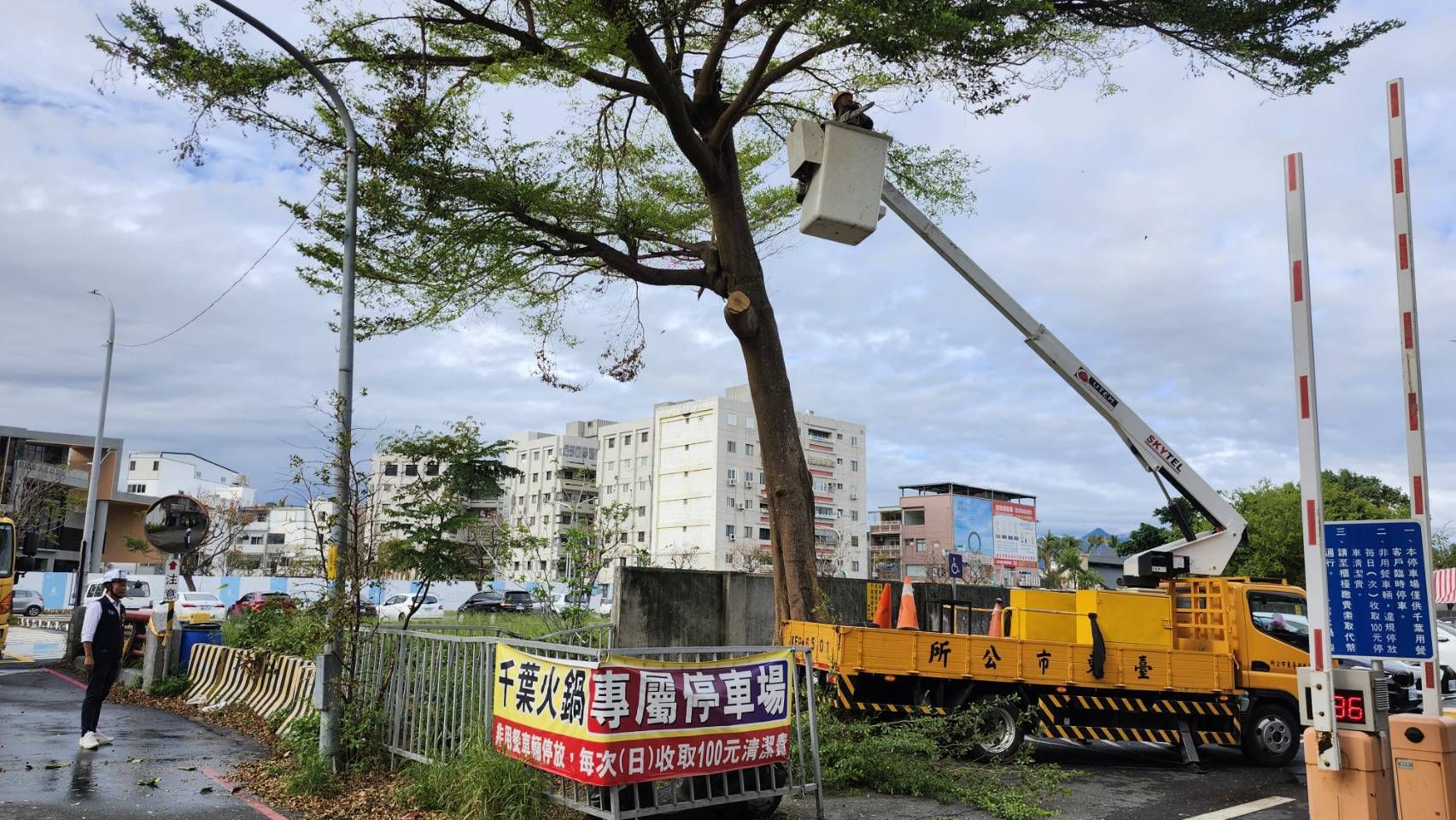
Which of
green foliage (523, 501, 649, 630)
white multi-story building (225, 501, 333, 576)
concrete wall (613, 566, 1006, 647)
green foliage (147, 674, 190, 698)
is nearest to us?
white multi-story building (225, 501, 333, 576)

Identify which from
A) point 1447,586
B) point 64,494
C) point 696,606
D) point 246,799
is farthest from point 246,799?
point 64,494

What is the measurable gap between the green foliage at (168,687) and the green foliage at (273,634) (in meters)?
0.90

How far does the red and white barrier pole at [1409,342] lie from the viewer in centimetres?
603

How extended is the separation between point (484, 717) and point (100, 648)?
5.83 meters

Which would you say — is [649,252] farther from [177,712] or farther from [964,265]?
[177,712]

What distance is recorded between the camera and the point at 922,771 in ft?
31.2

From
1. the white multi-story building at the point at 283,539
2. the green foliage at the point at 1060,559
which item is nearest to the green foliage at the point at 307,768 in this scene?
the white multi-story building at the point at 283,539

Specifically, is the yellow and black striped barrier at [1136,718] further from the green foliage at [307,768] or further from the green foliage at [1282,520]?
the green foliage at [1282,520]

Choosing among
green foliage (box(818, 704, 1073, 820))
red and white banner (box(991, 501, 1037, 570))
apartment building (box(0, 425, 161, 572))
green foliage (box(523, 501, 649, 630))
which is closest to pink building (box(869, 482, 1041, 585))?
red and white banner (box(991, 501, 1037, 570))

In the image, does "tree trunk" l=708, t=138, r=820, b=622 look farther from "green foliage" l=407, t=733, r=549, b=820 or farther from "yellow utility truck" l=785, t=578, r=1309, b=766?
"green foliage" l=407, t=733, r=549, b=820

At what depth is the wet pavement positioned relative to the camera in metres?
7.94

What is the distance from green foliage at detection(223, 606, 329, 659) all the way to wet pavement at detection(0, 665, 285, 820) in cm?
140

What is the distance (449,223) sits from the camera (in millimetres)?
14398

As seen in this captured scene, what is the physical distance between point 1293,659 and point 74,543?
233ft
